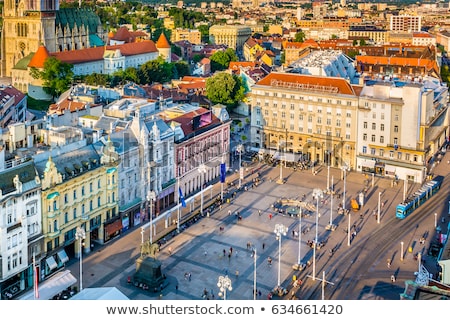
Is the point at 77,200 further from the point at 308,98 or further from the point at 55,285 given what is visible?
the point at 308,98

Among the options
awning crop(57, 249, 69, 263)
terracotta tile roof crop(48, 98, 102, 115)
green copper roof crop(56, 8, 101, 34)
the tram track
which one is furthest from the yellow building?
green copper roof crop(56, 8, 101, 34)

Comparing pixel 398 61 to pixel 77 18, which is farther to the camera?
pixel 77 18

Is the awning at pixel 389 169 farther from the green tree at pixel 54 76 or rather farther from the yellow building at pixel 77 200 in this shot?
the green tree at pixel 54 76

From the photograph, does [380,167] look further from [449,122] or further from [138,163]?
[138,163]

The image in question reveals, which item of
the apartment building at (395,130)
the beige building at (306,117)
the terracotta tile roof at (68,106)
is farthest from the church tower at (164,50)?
the apartment building at (395,130)

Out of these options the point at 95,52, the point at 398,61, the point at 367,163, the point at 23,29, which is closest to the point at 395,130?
the point at 367,163
